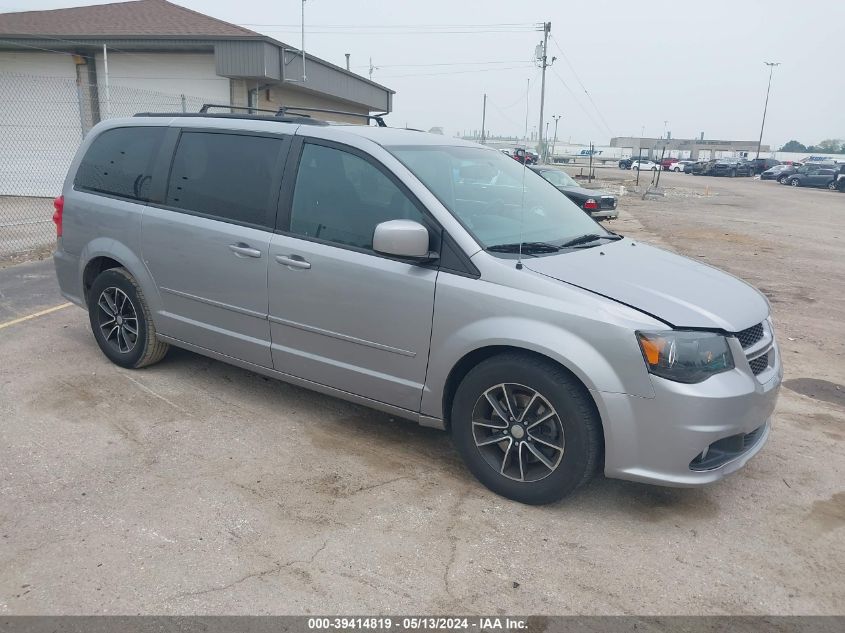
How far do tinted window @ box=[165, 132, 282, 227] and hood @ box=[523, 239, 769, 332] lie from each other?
1.79m

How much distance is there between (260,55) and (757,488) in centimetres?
1450

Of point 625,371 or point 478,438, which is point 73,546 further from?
point 625,371

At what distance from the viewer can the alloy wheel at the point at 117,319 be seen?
16.5 feet

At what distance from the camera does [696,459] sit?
3.16m

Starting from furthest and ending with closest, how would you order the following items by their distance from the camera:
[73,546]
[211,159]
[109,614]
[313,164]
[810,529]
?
[211,159] → [313,164] → [810,529] → [73,546] → [109,614]

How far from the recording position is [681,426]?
3053 mm

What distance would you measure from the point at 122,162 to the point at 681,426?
4271 millimetres

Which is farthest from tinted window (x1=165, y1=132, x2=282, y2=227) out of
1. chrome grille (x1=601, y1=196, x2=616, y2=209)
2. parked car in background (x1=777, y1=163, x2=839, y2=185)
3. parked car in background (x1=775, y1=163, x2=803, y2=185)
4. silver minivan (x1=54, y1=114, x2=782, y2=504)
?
parked car in background (x1=775, y1=163, x2=803, y2=185)

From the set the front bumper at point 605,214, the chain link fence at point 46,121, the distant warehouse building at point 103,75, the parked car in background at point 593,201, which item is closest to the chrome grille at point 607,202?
the parked car in background at point 593,201

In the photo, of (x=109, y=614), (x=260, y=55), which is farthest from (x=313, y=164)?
(x=260, y=55)

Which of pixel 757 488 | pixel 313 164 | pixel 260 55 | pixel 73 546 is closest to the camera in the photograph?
pixel 73 546

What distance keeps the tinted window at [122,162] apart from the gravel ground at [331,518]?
54.9 inches

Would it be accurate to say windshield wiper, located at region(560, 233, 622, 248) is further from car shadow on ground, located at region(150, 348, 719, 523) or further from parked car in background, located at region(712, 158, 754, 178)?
parked car in background, located at region(712, 158, 754, 178)

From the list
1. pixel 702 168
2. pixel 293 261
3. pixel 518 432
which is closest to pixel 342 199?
pixel 293 261
